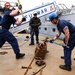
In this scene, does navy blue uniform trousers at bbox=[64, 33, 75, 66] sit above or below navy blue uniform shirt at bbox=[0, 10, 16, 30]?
below

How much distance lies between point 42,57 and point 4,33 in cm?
145

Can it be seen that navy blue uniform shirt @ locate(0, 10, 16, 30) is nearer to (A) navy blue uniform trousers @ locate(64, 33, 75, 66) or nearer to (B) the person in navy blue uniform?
(B) the person in navy blue uniform

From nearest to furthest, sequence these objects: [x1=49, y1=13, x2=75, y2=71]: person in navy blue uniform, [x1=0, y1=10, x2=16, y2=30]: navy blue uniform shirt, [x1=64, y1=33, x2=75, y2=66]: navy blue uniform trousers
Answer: [x1=49, y1=13, x2=75, y2=71]: person in navy blue uniform, [x1=64, y1=33, x2=75, y2=66]: navy blue uniform trousers, [x1=0, y1=10, x2=16, y2=30]: navy blue uniform shirt

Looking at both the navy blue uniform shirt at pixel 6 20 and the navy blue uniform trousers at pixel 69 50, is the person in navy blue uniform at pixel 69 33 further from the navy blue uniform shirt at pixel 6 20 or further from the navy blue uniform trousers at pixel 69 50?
the navy blue uniform shirt at pixel 6 20

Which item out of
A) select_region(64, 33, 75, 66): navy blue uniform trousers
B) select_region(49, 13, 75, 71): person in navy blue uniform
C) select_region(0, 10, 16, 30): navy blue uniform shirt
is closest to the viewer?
select_region(49, 13, 75, 71): person in navy blue uniform

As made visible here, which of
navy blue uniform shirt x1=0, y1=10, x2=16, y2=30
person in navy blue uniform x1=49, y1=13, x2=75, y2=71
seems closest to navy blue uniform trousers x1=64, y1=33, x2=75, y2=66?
person in navy blue uniform x1=49, y1=13, x2=75, y2=71

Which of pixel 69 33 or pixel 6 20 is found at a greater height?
pixel 6 20

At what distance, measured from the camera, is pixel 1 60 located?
19.3ft

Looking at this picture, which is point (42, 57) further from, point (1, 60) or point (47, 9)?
point (47, 9)

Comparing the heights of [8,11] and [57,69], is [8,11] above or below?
above

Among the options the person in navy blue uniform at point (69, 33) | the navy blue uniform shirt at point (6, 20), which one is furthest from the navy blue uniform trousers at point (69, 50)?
the navy blue uniform shirt at point (6, 20)

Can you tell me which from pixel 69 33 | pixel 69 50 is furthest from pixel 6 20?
pixel 69 50

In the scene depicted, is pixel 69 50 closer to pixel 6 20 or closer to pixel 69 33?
pixel 69 33

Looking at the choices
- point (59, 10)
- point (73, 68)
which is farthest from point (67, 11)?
point (73, 68)
